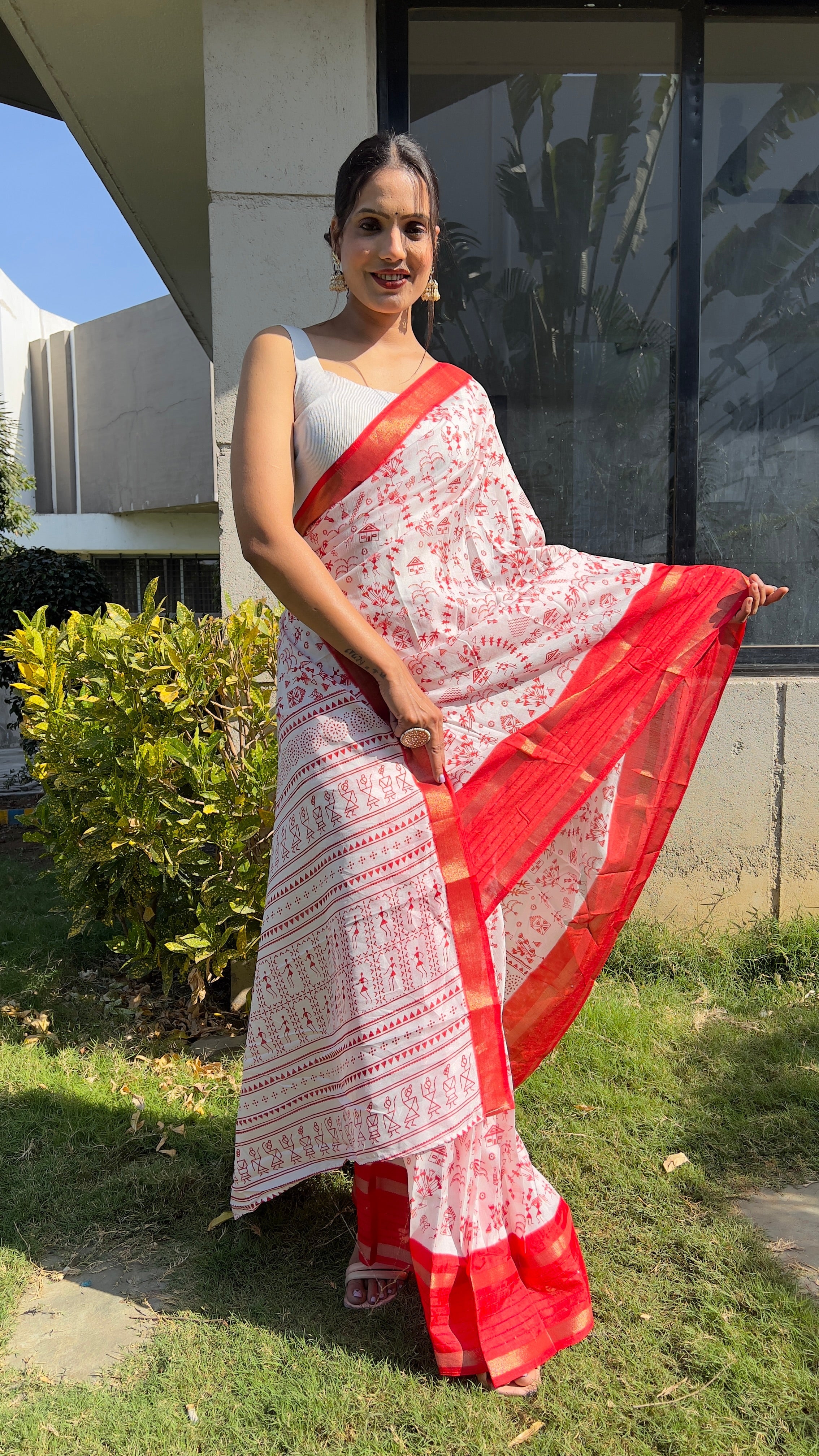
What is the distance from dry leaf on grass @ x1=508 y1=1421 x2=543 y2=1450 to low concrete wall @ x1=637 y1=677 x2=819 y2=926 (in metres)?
2.18

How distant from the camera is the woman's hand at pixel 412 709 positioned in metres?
1.72

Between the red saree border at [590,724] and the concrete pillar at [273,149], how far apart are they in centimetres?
165

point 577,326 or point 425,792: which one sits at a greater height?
point 577,326

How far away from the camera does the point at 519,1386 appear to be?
1.66 metres

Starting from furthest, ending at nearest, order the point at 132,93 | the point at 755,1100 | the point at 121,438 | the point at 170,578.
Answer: the point at 121,438 < the point at 170,578 < the point at 132,93 < the point at 755,1100

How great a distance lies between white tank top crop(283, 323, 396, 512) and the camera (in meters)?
1.76

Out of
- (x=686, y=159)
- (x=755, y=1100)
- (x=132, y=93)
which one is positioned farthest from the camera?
(x=132, y=93)

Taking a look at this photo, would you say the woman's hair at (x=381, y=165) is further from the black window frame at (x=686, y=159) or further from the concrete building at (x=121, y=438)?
the concrete building at (x=121, y=438)

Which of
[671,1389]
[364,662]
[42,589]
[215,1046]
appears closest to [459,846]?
[364,662]

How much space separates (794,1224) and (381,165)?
7.39 feet

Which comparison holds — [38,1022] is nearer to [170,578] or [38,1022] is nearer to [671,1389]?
[671,1389]

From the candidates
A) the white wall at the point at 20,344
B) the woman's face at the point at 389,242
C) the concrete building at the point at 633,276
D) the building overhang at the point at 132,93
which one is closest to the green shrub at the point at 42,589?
the building overhang at the point at 132,93

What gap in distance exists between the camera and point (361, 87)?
3.29 meters

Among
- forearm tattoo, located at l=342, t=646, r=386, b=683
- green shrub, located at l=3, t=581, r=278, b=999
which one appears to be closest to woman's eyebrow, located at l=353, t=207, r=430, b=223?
forearm tattoo, located at l=342, t=646, r=386, b=683
